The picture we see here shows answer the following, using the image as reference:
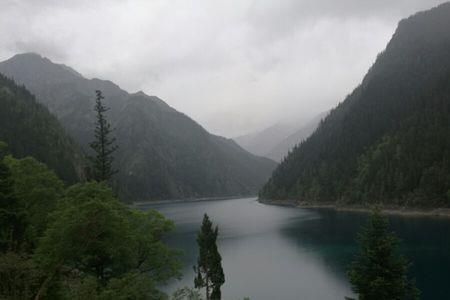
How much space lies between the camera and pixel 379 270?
38.3 meters

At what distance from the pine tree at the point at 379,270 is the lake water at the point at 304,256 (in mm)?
26842

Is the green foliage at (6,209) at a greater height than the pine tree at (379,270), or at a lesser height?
greater

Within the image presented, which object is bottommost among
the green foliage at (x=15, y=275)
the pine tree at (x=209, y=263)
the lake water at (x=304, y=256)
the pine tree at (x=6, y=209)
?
the lake water at (x=304, y=256)

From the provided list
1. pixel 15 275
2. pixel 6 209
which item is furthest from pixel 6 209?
pixel 15 275

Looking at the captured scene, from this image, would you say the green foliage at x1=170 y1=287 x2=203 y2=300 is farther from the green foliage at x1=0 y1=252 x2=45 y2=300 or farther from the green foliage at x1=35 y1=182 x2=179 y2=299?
the green foliage at x1=0 y1=252 x2=45 y2=300

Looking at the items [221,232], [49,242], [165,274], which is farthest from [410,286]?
[221,232]

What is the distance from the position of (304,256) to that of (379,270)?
62.9 meters

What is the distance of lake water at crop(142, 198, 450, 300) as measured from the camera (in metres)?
70.4

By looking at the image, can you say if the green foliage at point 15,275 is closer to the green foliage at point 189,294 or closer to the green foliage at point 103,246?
the green foliage at point 103,246

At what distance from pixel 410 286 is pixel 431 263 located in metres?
46.6

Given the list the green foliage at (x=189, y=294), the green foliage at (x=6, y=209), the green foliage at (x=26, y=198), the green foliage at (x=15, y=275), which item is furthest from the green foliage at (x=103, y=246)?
the green foliage at (x=26, y=198)

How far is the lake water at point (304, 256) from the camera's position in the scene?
231ft

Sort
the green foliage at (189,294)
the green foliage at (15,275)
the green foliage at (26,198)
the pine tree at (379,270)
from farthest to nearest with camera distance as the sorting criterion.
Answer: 1. the green foliage at (26,198)
2. the pine tree at (379,270)
3. the green foliage at (189,294)
4. the green foliage at (15,275)

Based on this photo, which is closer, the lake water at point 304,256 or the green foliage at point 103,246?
the green foliage at point 103,246
